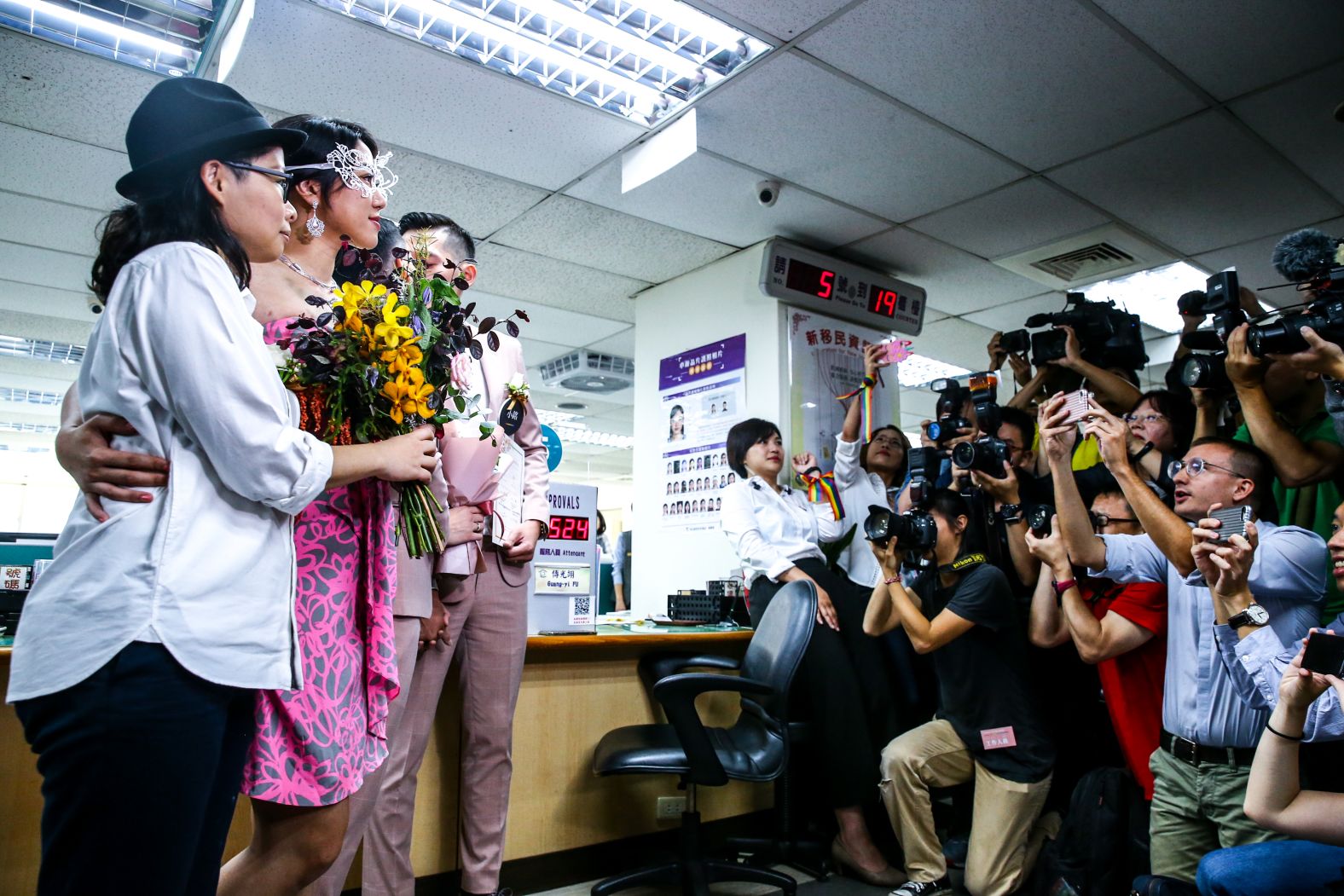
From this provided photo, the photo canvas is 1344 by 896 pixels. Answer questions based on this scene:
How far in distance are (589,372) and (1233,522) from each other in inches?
185

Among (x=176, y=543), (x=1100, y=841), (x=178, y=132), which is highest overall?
(x=178, y=132)

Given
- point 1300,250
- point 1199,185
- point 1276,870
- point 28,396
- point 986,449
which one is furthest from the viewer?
point 28,396

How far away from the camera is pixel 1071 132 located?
3100 millimetres

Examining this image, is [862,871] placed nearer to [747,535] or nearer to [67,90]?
[747,535]

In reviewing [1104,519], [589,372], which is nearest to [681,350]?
[589,372]

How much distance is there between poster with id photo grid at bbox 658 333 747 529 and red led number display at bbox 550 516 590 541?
127 centimetres

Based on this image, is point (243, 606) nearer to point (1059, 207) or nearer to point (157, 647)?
point (157, 647)

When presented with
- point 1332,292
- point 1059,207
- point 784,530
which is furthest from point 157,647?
point 1059,207

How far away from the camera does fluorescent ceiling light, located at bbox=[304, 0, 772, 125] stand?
2.55 m

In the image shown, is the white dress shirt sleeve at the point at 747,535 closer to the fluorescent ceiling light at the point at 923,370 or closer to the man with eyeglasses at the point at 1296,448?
the man with eyeglasses at the point at 1296,448

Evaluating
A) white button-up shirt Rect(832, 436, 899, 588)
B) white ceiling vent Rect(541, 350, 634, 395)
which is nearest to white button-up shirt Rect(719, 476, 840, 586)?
white button-up shirt Rect(832, 436, 899, 588)

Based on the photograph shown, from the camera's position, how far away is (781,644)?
2529 millimetres

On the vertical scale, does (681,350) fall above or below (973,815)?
above

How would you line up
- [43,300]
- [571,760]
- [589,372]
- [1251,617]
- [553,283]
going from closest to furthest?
[1251,617] < [571,760] < [553,283] < [43,300] < [589,372]
